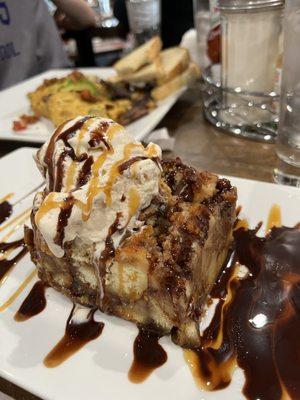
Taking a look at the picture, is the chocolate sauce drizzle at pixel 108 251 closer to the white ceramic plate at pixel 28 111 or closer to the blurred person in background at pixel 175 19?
the white ceramic plate at pixel 28 111

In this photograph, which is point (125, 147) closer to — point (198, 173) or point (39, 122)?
point (198, 173)

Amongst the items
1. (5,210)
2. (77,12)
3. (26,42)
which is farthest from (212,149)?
(26,42)

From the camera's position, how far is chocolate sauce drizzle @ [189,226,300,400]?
3.34 ft

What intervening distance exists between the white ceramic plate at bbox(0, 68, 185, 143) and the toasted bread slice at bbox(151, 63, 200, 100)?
50mm

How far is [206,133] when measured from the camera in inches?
99.9

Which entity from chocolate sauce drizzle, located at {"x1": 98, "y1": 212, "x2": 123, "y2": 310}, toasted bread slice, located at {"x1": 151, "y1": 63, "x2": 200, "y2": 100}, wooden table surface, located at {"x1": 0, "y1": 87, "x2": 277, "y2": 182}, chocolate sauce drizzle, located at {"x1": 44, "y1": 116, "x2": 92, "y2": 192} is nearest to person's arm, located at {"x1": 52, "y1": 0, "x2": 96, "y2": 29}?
toasted bread slice, located at {"x1": 151, "y1": 63, "x2": 200, "y2": 100}

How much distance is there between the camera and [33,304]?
53.1 inches

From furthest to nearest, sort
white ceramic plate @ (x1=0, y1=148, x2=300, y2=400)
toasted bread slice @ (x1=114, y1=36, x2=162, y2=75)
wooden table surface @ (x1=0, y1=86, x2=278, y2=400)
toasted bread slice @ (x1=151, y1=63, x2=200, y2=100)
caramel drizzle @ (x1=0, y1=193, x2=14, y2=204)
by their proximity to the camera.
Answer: toasted bread slice @ (x1=114, y1=36, x2=162, y2=75) < toasted bread slice @ (x1=151, y1=63, x2=200, y2=100) < wooden table surface @ (x1=0, y1=86, x2=278, y2=400) < caramel drizzle @ (x1=0, y1=193, x2=14, y2=204) < white ceramic plate @ (x1=0, y1=148, x2=300, y2=400)

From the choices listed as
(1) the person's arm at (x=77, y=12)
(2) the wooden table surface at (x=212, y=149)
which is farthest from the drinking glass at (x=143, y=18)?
(2) the wooden table surface at (x=212, y=149)

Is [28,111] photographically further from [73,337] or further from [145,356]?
[145,356]

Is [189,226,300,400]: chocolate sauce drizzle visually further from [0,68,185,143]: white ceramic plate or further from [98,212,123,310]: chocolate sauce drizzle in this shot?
[0,68,185,143]: white ceramic plate

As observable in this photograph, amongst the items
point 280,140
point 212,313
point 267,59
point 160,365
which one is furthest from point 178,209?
point 267,59

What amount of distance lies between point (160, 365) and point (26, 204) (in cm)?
115

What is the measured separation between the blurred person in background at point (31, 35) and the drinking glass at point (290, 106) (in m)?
3.13
